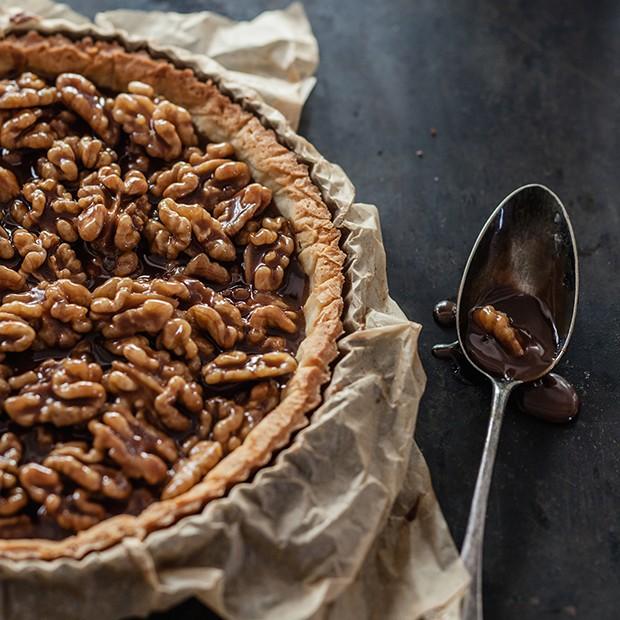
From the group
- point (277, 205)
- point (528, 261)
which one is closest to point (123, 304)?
point (277, 205)

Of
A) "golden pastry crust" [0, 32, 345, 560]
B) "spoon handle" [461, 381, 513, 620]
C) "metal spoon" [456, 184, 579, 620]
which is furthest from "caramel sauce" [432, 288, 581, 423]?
"golden pastry crust" [0, 32, 345, 560]

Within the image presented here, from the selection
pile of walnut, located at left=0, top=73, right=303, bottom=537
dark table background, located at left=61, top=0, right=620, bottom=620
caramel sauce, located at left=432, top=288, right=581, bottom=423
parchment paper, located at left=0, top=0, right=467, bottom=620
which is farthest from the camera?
caramel sauce, located at left=432, top=288, right=581, bottom=423

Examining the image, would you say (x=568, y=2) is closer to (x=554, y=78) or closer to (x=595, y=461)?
(x=554, y=78)

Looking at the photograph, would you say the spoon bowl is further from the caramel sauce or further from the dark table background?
the dark table background

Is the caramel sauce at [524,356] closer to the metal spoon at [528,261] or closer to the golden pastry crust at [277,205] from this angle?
the metal spoon at [528,261]

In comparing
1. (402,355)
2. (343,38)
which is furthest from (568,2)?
(402,355)

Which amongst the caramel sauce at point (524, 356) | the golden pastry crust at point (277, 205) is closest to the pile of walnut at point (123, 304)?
the golden pastry crust at point (277, 205)
